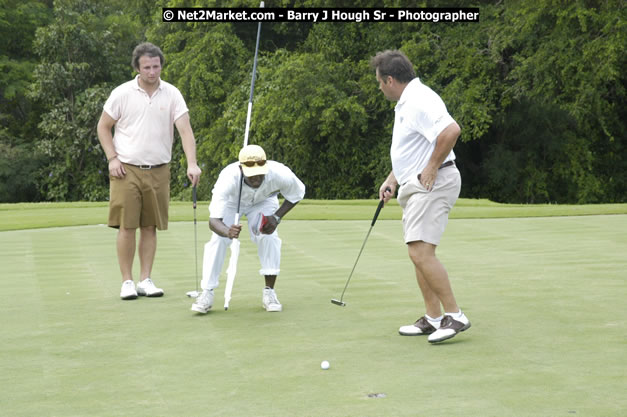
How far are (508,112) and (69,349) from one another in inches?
923

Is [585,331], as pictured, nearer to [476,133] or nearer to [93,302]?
[93,302]

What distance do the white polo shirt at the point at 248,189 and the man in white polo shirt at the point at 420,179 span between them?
41.9 inches

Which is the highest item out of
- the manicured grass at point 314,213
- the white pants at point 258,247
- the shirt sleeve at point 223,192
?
the shirt sleeve at point 223,192

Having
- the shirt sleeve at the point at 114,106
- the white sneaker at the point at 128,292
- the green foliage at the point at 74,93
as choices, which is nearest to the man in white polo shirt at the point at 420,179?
the white sneaker at the point at 128,292

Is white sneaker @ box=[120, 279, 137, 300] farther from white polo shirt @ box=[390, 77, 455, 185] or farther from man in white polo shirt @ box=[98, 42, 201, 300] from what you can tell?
white polo shirt @ box=[390, 77, 455, 185]

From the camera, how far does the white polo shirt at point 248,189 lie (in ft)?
19.9

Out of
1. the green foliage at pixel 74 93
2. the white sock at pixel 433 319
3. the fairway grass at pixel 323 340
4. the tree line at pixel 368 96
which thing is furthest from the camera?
the green foliage at pixel 74 93

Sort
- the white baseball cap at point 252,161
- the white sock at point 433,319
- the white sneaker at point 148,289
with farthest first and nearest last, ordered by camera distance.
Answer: the white sneaker at point 148,289 < the white baseball cap at point 252,161 < the white sock at point 433,319

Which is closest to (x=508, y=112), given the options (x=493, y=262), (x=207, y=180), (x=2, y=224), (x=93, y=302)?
Answer: (x=207, y=180)

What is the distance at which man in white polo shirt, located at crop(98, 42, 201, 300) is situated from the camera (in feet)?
22.8

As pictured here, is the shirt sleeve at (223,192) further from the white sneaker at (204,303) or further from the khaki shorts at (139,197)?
the khaki shorts at (139,197)

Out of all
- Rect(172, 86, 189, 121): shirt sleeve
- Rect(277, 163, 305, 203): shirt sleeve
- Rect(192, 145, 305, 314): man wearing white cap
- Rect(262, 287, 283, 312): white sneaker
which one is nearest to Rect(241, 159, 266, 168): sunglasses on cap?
Rect(192, 145, 305, 314): man wearing white cap

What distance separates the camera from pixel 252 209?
643cm

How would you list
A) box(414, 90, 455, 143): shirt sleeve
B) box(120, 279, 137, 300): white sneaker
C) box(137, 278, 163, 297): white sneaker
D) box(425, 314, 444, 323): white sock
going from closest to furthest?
box(414, 90, 455, 143): shirt sleeve → box(425, 314, 444, 323): white sock → box(120, 279, 137, 300): white sneaker → box(137, 278, 163, 297): white sneaker
